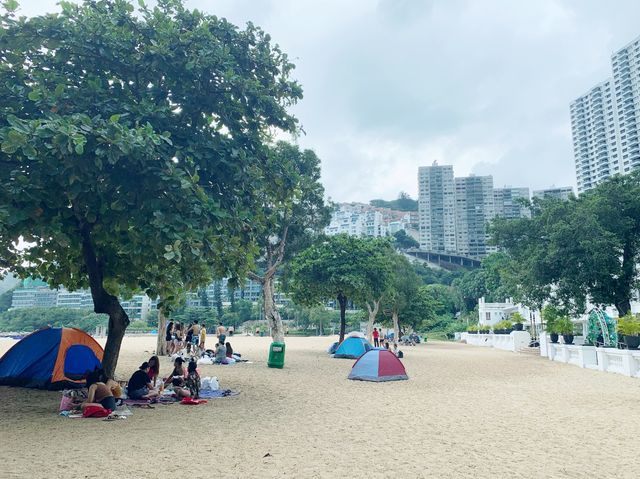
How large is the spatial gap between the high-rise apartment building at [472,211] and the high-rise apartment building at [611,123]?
2048 inches

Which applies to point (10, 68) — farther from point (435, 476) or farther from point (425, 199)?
point (425, 199)

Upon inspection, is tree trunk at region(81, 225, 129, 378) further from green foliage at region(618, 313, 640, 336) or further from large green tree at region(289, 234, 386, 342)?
Result: green foliage at region(618, 313, 640, 336)

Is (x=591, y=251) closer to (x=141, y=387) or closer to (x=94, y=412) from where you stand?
(x=141, y=387)

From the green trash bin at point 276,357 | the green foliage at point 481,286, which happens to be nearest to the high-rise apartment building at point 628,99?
the green foliage at point 481,286

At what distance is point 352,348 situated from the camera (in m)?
23.8

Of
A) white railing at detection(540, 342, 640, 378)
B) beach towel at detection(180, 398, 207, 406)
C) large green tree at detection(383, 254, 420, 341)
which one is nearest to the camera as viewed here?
beach towel at detection(180, 398, 207, 406)

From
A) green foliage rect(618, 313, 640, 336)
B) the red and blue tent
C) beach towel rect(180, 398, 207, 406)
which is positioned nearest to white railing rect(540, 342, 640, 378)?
green foliage rect(618, 313, 640, 336)

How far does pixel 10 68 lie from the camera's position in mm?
8547

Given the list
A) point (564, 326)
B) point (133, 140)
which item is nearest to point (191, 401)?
point (133, 140)

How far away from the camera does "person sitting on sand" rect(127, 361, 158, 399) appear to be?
9836 millimetres

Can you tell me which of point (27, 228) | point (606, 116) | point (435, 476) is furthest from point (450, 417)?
point (606, 116)

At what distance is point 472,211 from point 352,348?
152892 millimetres

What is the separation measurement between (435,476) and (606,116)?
11602 cm

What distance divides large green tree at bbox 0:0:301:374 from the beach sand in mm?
2701
